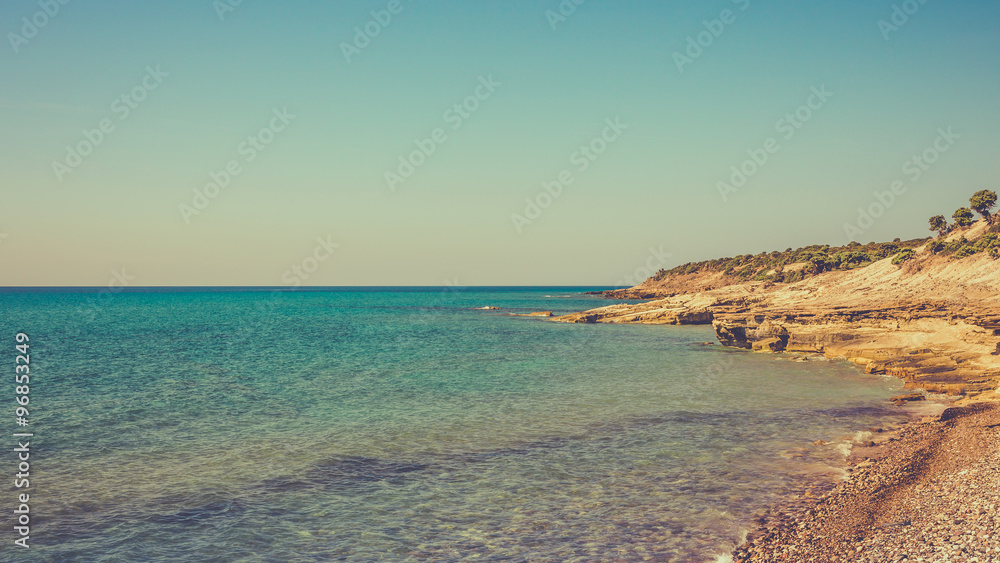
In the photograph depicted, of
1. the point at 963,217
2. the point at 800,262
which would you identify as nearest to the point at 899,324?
the point at 963,217

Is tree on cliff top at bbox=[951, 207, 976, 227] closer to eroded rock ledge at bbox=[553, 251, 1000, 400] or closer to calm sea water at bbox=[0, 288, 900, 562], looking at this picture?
eroded rock ledge at bbox=[553, 251, 1000, 400]

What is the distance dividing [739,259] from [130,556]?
146077 millimetres

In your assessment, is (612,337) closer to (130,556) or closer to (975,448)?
(975,448)

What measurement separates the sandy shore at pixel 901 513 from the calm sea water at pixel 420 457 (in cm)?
87

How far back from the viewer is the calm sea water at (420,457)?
1231 centimetres

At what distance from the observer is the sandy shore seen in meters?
10.5

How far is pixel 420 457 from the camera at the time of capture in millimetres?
18078

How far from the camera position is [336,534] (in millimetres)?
12602

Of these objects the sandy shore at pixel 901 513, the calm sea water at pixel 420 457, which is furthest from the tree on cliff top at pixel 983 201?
the sandy shore at pixel 901 513

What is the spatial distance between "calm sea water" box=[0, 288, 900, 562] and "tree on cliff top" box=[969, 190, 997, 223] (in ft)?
167

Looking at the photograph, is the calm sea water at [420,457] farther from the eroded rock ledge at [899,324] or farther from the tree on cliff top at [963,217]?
the tree on cliff top at [963,217]

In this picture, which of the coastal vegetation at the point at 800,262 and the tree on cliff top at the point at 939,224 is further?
the coastal vegetation at the point at 800,262

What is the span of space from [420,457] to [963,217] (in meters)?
78.3

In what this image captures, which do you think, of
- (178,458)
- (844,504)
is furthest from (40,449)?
(844,504)
